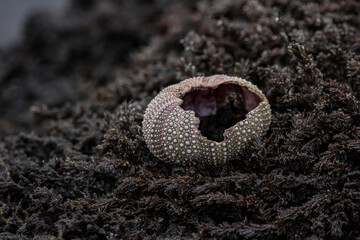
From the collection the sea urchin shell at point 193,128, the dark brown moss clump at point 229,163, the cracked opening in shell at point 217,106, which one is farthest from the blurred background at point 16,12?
the sea urchin shell at point 193,128

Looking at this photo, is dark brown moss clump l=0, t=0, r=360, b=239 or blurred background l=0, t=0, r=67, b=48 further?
blurred background l=0, t=0, r=67, b=48

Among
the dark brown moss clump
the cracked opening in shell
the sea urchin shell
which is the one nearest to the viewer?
the dark brown moss clump

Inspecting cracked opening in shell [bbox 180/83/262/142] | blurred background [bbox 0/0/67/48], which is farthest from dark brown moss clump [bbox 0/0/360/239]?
blurred background [bbox 0/0/67/48]

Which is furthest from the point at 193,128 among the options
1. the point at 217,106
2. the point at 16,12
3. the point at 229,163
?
the point at 16,12

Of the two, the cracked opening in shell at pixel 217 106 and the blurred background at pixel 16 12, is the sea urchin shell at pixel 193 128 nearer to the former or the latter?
the cracked opening in shell at pixel 217 106

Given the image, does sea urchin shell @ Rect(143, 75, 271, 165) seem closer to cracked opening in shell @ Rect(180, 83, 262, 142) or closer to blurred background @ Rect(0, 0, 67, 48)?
cracked opening in shell @ Rect(180, 83, 262, 142)

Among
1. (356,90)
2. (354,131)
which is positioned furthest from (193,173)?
(356,90)
